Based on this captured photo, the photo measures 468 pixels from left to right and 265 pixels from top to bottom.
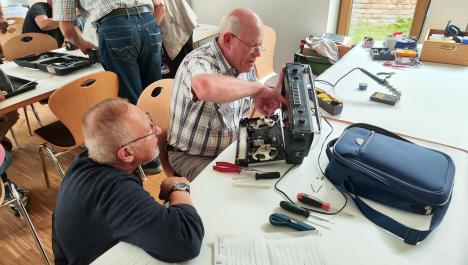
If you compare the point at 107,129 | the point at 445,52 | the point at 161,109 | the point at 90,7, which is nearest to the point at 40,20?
the point at 90,7

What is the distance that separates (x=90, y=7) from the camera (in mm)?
2158

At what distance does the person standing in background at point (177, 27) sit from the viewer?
2887 millimetres

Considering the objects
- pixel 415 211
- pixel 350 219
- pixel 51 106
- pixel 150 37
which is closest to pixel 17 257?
pixel 51 106

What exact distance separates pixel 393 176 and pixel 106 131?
30.5 inches

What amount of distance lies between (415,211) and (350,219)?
0.57 feet

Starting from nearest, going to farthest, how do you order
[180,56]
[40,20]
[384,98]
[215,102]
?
[215,102] → [384,98] → [40,20] → [180,56]

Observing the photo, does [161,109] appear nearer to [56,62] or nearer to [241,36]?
[241,36]

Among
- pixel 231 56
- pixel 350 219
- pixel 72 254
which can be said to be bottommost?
pixel 72 254

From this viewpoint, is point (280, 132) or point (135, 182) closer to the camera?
point (135, 182)

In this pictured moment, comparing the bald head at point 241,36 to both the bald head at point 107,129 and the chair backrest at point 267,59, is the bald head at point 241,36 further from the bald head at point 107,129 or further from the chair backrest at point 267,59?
the chair backrest at point 267,59

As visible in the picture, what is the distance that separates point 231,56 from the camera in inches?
55.9

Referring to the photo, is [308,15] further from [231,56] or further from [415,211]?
[415,211]

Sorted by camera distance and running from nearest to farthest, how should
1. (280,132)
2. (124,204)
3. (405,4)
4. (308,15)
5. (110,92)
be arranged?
(124,204) < (280,132) < (110,92) < (405,4) < (308,15)

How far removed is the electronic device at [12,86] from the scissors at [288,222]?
178 centimetres
